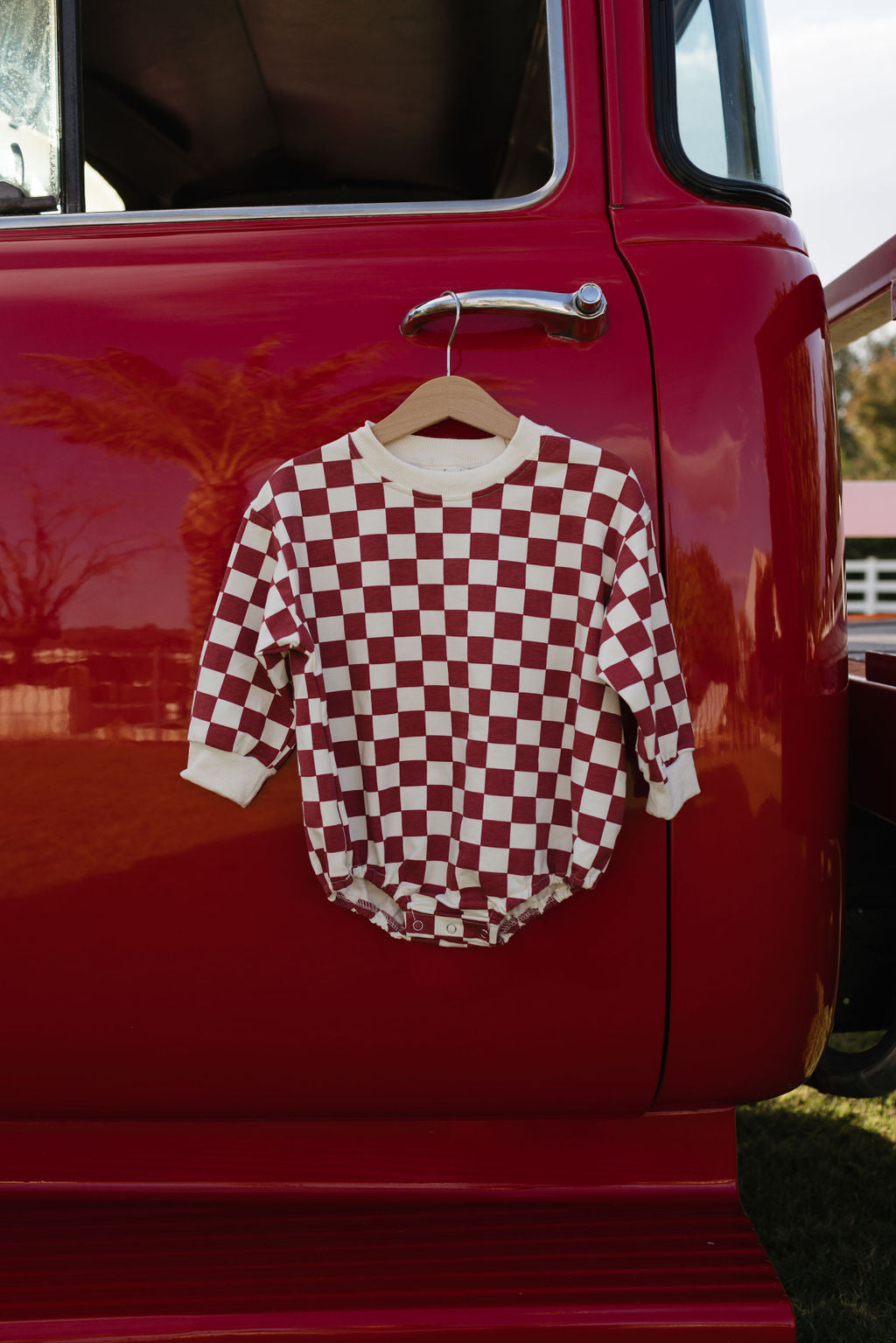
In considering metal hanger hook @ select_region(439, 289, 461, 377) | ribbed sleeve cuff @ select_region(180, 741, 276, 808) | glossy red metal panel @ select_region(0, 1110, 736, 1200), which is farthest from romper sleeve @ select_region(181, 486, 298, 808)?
glossy red metal panel @ select_region(0, 1110, 736, 1200)

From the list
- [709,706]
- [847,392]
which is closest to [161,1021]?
[709,706]

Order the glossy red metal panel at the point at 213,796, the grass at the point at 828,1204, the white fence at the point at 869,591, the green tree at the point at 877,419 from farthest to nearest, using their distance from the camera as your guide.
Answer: the green tree at the point at 877,419 < the white fence at the point at 869,591 < the grass at the point at 828,1204 < the glossy red metal panel at the point at 213,796

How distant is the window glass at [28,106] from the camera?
53.1 inches

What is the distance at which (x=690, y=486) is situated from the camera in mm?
1210

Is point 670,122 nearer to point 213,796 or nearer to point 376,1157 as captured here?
point 213,796

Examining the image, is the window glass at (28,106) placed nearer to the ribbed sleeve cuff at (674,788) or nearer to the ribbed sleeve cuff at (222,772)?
the ribbed sleeve cuff at (222,772)

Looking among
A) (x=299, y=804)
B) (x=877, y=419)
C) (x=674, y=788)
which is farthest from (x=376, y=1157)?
(x=877, y=419)

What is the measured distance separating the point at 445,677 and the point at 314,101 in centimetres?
161

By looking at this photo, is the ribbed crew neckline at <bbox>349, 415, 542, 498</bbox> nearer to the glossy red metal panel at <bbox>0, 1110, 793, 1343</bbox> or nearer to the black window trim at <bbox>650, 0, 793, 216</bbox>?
the black window trim at <bbox>650, 0, 793, 216</bbox>

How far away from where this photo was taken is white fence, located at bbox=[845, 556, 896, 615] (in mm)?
11827

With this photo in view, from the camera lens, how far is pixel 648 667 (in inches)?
44.2

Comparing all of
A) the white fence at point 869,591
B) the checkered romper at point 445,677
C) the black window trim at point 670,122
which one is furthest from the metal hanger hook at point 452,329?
the white fence at point 869,591

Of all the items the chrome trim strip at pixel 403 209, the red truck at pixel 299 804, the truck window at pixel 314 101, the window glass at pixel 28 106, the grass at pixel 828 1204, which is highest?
the truck window at pixel 314 101

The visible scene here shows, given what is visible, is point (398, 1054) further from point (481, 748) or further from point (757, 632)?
point (757, 632)
